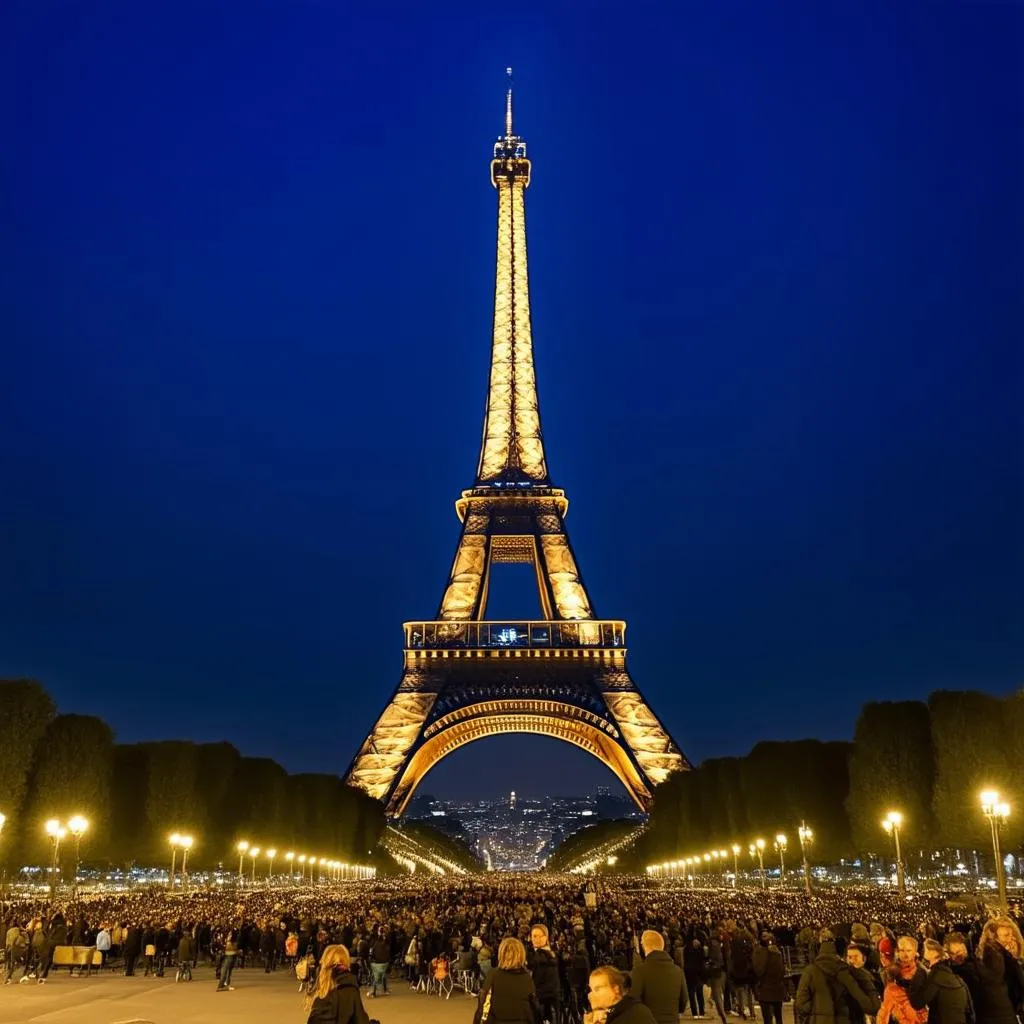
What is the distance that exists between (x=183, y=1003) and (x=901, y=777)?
3821cm

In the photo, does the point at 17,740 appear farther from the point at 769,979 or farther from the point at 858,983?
the point at 858,983

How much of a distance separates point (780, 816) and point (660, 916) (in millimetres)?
40830

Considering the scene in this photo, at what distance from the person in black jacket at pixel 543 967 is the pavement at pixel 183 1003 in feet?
14.3

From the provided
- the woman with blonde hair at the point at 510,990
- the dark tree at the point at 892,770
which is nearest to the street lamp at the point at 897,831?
the dark tree at the point at 892,770

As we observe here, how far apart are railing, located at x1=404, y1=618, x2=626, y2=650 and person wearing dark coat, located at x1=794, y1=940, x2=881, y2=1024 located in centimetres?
7070

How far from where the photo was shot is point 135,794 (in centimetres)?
5472

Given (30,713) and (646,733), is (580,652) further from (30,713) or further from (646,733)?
(30,713)

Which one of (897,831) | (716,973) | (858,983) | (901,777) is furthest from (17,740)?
(858,983)

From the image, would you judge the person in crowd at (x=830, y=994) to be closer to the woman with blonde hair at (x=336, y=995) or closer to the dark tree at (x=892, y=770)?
the woman with blonde hair at (x=336, y=995)

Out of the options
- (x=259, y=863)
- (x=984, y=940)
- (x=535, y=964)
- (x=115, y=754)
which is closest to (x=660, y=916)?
(x=535, y=964)

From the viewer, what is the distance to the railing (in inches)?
3142

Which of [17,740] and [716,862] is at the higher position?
[17,740]

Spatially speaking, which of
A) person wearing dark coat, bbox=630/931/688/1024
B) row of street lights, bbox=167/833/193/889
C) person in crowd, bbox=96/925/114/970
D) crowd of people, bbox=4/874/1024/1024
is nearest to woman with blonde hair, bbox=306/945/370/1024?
crowd of people, bbox=4/874/1024/1024

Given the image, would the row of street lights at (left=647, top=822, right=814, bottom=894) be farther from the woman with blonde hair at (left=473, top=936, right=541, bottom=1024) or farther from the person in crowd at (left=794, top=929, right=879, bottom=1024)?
the woman with blonde hair at (left=473, top=936, right=541, bottom=1024)
